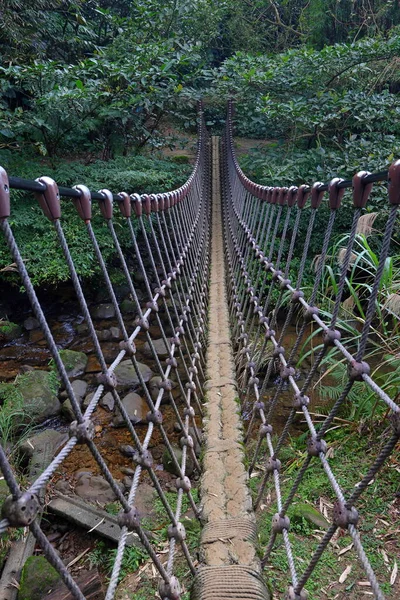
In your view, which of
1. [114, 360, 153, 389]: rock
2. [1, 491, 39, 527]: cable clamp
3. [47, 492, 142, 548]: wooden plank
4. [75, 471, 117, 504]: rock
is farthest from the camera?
[114, 360, 153, 389]: rock

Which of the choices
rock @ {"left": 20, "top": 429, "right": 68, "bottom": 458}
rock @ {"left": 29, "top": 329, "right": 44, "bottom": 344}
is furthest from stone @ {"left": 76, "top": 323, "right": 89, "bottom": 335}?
rock @ {"left": 20, "top": 429, "right": 68, "bottom": 458}

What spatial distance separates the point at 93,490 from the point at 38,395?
0.78 metres

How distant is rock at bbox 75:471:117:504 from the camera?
5.65 feet

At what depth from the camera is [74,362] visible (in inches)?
107

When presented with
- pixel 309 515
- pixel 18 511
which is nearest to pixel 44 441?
pixel 309 515

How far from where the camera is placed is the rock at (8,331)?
9.91 feet

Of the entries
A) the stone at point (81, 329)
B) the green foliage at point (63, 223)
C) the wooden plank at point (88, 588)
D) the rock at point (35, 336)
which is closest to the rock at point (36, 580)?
the wooden plank at point (88, 588)

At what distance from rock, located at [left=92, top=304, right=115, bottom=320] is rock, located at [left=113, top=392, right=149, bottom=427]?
1071 mm

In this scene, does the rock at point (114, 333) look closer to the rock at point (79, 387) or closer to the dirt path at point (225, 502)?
the rock at point (79, 387)

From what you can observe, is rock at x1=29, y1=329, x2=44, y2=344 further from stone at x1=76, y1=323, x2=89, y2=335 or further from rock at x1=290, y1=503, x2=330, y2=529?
rock at x1=290, y1=503, x2=330, y2=529

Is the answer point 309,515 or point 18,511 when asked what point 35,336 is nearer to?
point 309,515

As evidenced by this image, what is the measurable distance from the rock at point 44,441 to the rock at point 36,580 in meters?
0.71

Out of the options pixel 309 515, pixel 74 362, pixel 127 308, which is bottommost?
pixel 74 362

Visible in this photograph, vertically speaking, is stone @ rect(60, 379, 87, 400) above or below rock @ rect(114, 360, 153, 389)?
below
